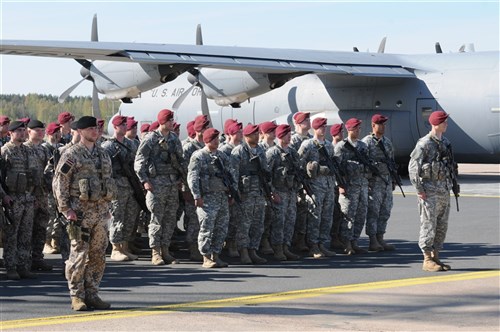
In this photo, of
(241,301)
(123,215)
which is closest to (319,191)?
(123,215)

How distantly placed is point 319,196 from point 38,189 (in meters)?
3.95

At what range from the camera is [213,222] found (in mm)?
12078

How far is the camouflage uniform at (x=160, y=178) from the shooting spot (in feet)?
41.2

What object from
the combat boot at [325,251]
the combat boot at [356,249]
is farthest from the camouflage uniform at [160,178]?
the combat boot at [356,249]

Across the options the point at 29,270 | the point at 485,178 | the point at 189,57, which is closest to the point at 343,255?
the point at 29,270

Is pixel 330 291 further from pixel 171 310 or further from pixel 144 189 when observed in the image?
Answer: pixel 144 189

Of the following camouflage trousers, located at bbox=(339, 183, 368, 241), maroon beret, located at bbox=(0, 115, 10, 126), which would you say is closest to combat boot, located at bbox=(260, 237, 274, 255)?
camouflage trousers, located at bbox=(339, 183, 368, 241)

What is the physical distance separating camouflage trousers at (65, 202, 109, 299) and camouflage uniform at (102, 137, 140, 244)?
12.2 ft

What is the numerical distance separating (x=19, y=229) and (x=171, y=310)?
3151mm

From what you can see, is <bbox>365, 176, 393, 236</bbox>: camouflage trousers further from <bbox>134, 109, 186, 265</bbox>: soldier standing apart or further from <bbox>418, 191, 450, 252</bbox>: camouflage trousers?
<bbox>134, 109, 186, 265</bbox>: soldier standing apart

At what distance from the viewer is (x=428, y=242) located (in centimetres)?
1166

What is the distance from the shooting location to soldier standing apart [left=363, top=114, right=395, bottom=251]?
45.2 feet

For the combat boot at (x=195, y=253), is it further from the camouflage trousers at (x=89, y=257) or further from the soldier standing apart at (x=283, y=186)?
the camouflage trousers at (x=89, y=257)

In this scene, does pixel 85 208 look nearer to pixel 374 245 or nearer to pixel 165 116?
pixel 165 116
